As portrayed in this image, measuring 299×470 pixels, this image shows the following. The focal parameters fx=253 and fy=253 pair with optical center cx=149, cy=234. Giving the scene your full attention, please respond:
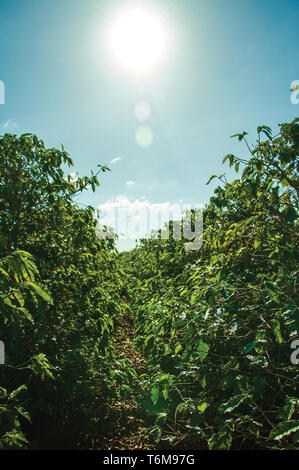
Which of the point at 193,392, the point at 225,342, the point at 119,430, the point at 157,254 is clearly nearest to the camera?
the point at 225,342

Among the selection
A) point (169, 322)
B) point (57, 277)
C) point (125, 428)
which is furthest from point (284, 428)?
point (57, 277)

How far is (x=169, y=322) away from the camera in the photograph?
11.3 ft

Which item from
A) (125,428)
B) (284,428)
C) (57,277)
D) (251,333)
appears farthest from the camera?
(57,277)

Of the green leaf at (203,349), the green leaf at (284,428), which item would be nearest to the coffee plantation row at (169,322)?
the green leaf at (203,349)

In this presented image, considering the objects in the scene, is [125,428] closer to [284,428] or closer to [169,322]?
[169,322]

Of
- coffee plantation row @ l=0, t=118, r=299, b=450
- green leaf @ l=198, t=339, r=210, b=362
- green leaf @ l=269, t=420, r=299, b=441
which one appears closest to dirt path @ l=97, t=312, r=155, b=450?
coffee plantation row @ l=0, t=118, r=299, b=450

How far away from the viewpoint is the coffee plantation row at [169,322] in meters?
2.33

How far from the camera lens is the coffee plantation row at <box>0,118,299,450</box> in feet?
7.64

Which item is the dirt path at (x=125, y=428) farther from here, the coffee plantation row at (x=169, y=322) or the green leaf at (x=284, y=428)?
the green leaf at (x=284, y=428)

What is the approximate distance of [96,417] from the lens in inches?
133

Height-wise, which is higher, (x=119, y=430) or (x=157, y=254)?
(x=157, y=254)

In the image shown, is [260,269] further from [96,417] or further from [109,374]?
[96,417]
